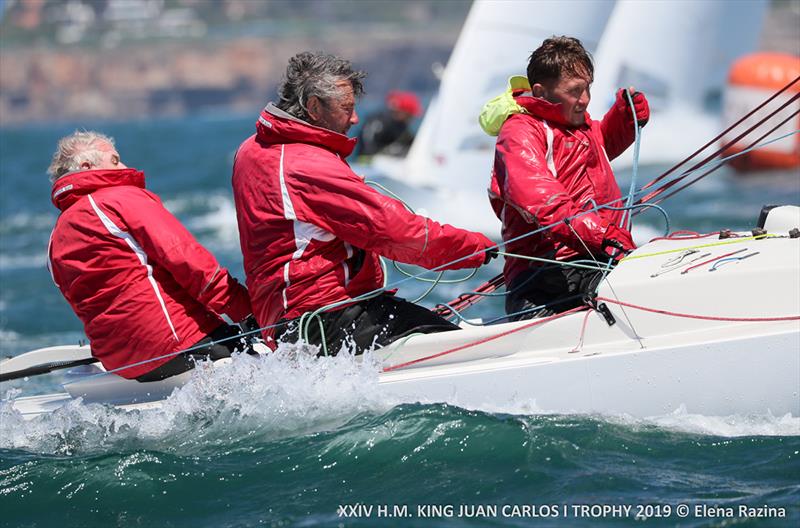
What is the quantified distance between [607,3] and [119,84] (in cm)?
8709

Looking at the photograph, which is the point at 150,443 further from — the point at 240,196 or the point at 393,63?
the point at 393,63

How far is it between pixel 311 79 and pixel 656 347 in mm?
1415

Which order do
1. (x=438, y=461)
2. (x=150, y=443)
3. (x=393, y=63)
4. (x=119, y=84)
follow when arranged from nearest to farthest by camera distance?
(x=438, y=461)
(x=150, y=443)
(x=119, y=84)
(x=393, y=63)

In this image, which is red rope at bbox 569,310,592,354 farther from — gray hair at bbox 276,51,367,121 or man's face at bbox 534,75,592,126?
gray hair at bbox 276,51,367,121

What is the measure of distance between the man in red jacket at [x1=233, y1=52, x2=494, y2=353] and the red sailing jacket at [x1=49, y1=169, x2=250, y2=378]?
0.20 m

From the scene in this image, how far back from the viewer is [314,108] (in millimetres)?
3654

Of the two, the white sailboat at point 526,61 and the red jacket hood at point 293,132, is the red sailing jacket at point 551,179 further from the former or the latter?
the white sailboat at point 526,61

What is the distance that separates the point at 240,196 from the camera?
3766 millimetres

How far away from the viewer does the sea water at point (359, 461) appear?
3.31 m

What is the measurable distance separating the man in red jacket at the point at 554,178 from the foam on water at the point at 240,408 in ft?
2.30

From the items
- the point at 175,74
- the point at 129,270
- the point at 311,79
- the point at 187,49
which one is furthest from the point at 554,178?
the point at 187,49

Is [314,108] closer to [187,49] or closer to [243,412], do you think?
[243,412]

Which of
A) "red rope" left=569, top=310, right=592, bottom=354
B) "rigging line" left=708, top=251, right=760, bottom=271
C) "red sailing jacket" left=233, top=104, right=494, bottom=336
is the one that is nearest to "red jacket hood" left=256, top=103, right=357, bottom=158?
"red sailing jacket" left=233, top=104, right=494, bottom=336

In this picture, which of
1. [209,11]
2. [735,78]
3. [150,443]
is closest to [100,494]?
[150,443]
